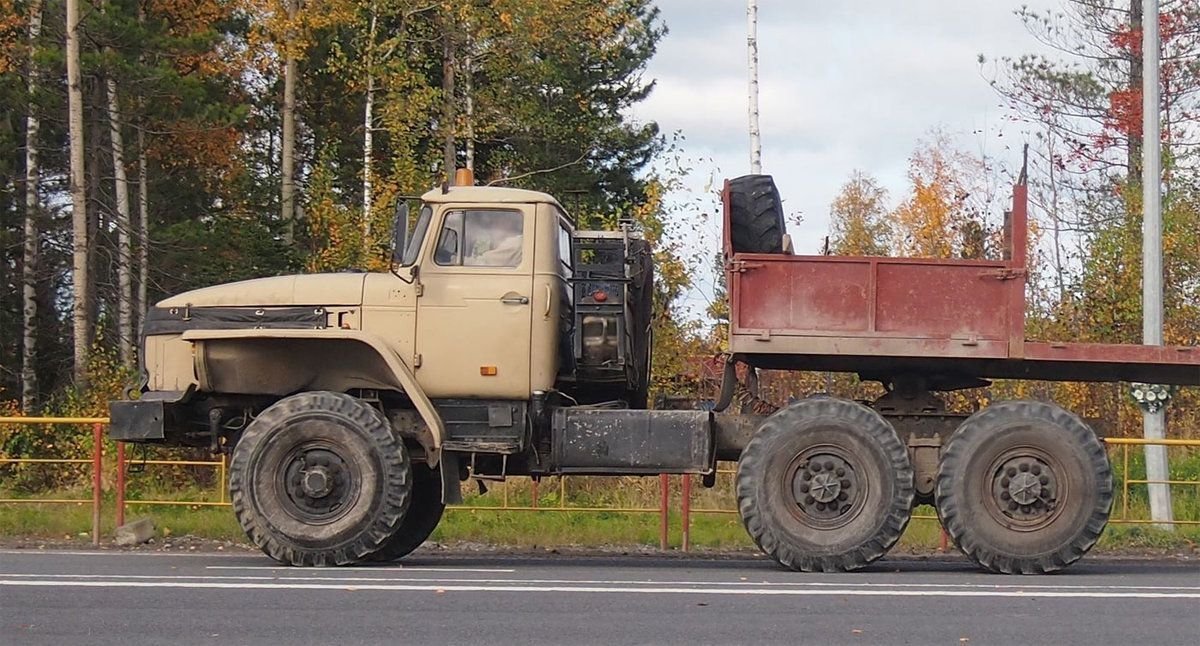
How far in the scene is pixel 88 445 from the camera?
18766 mm

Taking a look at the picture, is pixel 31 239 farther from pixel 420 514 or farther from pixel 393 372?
pixel 393 372

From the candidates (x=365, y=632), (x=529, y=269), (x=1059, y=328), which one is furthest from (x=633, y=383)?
(x=1059, y=328)

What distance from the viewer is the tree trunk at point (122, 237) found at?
31.0 meters

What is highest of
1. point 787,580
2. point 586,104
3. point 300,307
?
point 586,104

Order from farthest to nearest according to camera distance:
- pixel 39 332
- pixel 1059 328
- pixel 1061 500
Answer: pixel 39 332 → pixel 1059 328 → pixel 1061 500

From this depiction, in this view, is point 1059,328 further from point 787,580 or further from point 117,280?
point 117,280

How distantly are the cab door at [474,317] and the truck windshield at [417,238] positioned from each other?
12 cm

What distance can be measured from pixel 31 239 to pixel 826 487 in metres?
23.7

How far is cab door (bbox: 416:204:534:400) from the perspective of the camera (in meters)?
12.7

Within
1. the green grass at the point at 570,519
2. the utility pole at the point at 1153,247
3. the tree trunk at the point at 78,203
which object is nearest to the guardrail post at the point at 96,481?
the green grass at the point at 570,519

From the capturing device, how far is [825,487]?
12117 mm

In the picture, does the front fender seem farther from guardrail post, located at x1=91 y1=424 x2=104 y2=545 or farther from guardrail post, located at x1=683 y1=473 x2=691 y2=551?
guardrail post, located at x1=683 y1=473 x2=691 y2=551

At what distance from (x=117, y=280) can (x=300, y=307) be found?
22.6m

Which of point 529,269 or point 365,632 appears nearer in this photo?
point 365,632
